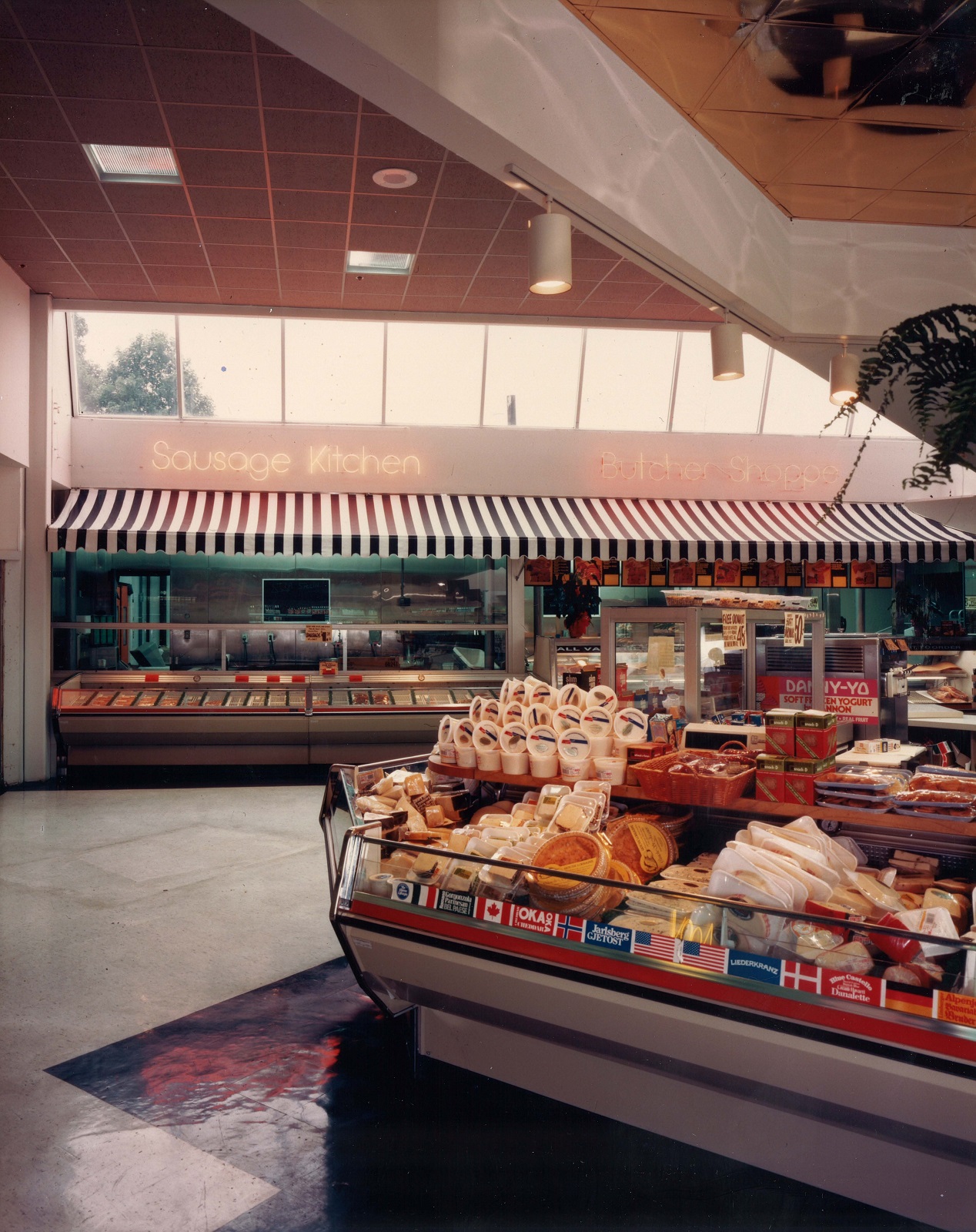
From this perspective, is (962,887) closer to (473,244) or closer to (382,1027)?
(382,1027)

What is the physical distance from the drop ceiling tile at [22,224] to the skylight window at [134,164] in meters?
0.92

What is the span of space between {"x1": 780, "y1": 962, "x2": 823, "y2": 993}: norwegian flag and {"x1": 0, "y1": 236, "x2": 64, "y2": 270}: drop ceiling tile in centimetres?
696

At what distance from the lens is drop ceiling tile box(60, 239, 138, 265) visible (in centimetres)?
666

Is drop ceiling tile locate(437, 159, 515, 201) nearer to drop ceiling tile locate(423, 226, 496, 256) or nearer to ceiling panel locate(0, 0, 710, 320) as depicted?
ceiling panel locate(0, 0, 710, 320)

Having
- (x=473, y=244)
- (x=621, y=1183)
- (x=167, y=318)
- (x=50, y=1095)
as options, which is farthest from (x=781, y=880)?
(x=167, y=318)

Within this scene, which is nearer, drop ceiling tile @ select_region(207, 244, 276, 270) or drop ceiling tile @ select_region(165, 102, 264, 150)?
drop ceiling tile @ select_region(165, 102, 264, 150)

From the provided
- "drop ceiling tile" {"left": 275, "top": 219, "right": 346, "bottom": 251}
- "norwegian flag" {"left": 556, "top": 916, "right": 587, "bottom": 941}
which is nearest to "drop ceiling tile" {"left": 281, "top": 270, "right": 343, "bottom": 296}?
"drop ceiling tile" {"left": 275, "top": 219, "right": 346, "bottom": 251}

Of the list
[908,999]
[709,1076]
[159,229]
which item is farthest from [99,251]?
[908,999]

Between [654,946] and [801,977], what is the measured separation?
1.35 ft

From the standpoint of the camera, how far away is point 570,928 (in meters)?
2.73

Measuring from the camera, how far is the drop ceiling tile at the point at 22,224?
6.20 m

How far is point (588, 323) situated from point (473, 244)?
6.47ft

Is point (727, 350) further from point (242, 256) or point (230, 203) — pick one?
point (242, 256)

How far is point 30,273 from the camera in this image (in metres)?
7.39
